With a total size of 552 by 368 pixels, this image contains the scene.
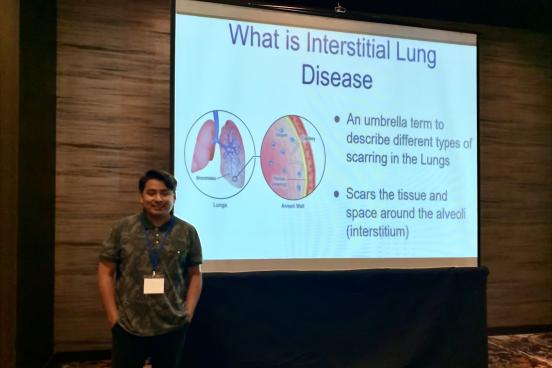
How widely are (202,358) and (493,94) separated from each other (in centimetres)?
323

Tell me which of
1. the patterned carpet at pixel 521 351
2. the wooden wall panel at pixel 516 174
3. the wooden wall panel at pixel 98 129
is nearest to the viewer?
the wooden wall panel at pixel 98 129

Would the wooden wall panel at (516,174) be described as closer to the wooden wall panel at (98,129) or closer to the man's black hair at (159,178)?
the wooden wall panel at (98,129)

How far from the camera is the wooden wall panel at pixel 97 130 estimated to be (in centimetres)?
345

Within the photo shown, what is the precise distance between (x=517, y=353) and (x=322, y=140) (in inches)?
91.7

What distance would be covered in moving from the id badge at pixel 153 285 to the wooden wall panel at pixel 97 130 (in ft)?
5.11

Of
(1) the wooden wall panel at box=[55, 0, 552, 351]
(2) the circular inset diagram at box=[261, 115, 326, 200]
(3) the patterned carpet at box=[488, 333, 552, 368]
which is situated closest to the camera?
(2) the circular inset diagram at box=[261, 115, 326, 200]

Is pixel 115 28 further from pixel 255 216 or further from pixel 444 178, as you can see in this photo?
pixel 444 178

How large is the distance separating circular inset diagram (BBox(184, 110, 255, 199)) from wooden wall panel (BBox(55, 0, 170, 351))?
2.59 ft

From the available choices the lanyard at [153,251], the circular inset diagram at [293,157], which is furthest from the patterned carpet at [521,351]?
the lanyard at [153,251]

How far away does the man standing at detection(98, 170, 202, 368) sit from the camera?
2.09 metres

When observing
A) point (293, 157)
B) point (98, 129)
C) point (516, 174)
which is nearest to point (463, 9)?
point (516, 174)

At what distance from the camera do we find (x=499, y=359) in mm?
3670

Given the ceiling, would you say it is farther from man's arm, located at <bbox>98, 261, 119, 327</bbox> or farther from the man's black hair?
man's arm, located at <bbox>98, 261, 119, 327</bbox>

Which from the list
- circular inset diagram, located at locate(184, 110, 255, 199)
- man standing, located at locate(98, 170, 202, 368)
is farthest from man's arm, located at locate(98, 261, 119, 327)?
circular inset diagram, located at locate(184, 110, 255, 199)
